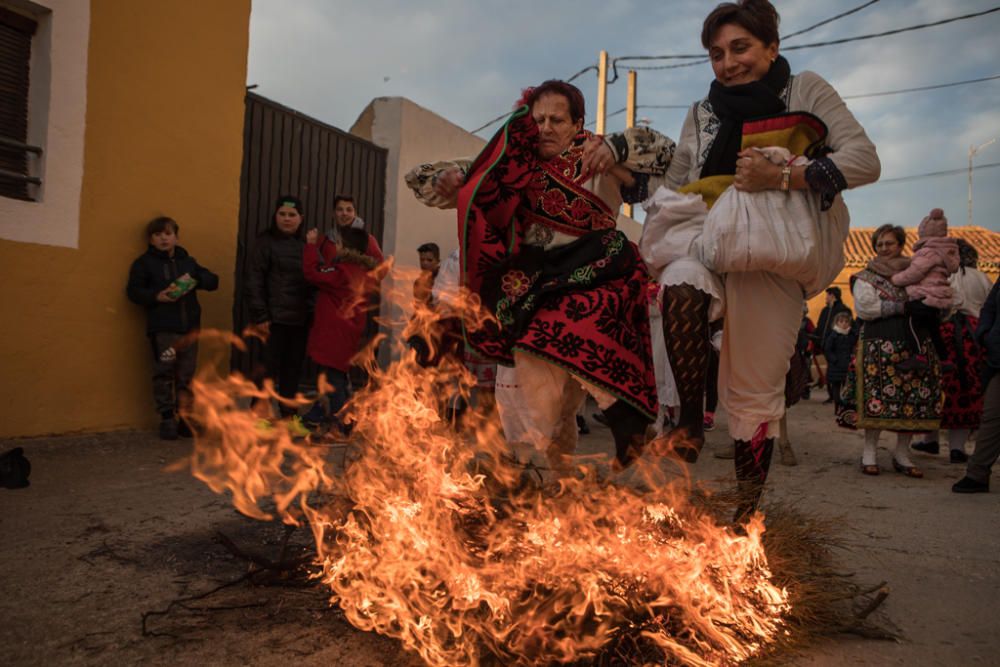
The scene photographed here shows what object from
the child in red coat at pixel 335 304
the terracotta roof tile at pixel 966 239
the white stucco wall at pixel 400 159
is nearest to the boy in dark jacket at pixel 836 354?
the white stucco wall at pixel 400 159

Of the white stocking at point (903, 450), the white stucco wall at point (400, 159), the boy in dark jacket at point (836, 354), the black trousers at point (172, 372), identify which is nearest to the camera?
the black trousers at point (172, 372)

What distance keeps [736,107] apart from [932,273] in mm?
3768

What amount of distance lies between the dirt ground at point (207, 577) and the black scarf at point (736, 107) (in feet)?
5.71

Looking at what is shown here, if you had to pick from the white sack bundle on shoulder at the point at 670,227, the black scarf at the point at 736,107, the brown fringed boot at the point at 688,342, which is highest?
the black scarf at the point at 736,107

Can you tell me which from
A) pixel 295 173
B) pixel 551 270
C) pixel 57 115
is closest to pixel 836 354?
pixel 295 173

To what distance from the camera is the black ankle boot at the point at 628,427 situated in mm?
2617

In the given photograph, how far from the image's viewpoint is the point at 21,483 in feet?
11.3

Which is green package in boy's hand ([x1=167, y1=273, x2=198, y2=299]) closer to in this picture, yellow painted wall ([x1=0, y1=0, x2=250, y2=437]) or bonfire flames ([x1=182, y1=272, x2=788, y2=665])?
yellow painted wall ([x1=0, y1=0, x2=250, y2=437])

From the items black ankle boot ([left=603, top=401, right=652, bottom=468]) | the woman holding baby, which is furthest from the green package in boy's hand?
black ankle boot ([left=603, top=401, right=652, bottom=468])

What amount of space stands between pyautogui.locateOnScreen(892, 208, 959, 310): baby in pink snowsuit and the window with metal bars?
650 centimetres

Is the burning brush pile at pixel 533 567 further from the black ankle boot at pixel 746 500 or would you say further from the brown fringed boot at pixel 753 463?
the brown fringed boot at pixel 753 463

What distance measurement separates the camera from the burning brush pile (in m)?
1.81

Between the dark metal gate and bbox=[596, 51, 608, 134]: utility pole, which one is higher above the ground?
bbox=[596, 51, 608, 134]: utility pole

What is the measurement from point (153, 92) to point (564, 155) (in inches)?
162
